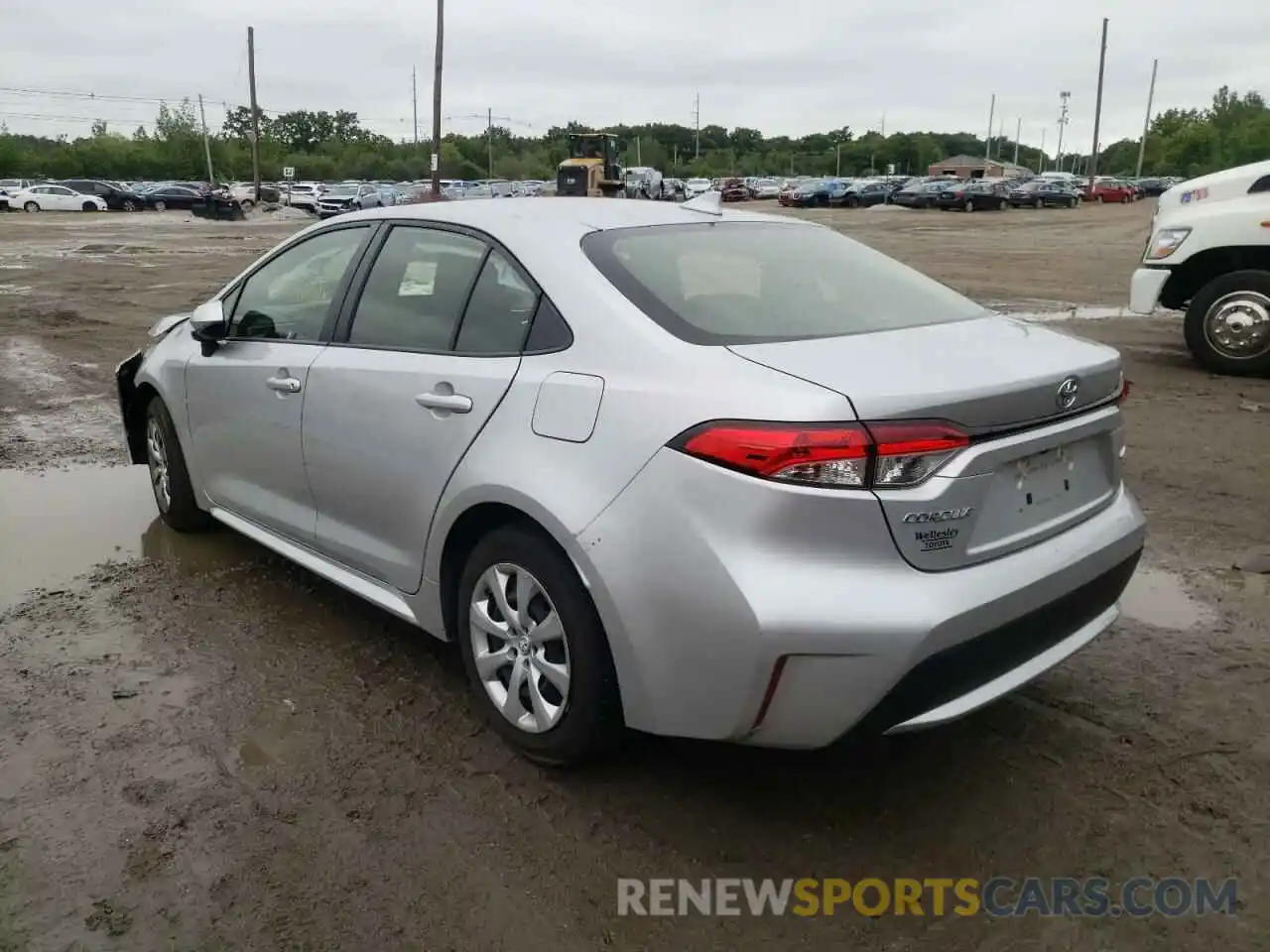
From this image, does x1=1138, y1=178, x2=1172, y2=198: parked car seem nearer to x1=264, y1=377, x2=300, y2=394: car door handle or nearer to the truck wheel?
the truck wheel

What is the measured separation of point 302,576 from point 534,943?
264cm

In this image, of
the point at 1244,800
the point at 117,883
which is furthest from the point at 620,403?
the point at 1244,800

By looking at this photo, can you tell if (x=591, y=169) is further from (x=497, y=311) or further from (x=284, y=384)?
(x=497, y=311)

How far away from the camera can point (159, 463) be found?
208 inches

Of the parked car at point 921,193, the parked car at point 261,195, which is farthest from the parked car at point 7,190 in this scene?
the parked car at point 921,193

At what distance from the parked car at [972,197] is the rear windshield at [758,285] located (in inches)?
1964

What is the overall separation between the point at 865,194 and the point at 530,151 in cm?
7247

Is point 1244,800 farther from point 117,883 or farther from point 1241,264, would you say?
point 1241,264

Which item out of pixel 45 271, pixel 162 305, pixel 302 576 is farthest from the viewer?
pixel 45 271

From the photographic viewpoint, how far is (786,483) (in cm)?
247

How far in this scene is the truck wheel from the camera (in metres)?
8.55

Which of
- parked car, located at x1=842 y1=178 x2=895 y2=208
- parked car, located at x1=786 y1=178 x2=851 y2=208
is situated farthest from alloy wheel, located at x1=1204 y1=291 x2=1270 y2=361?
parked car, located at x1=842 y1=178 x2=895 y2=208

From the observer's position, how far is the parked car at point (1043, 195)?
178ft

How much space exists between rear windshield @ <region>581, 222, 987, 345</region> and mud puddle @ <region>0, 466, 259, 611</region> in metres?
2.69
